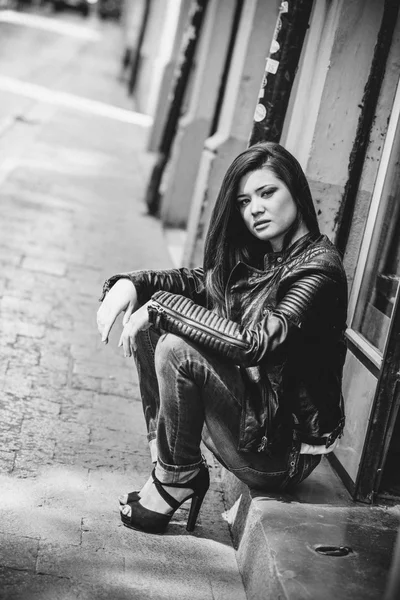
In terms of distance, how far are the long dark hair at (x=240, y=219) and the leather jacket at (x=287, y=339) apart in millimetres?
155

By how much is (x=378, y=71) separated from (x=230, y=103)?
11.5ft

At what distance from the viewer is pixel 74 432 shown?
176 inches

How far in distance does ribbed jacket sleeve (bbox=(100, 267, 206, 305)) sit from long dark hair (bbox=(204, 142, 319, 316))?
0.10 meters

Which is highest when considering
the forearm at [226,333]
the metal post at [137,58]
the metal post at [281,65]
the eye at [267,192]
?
the metal post at [137,58]

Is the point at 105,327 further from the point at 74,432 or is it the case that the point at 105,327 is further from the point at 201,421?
the point at 74,432

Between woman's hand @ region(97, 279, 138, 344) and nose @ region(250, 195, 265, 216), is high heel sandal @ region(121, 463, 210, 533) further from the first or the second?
nose @ region(250, 195, 265, 216)

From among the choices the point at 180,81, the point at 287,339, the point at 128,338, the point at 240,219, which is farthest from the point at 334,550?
the point at 180,81

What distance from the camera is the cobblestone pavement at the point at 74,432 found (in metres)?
3.26

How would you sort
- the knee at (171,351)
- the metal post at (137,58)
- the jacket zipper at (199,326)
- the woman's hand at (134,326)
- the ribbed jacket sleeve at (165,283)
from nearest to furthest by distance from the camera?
the jacket zipper at (199,326)
the knee at (171,351)
the woman's hand at (134,326)
the ribbed jacket sleeve at (165,283)
the metal post at (137,58)

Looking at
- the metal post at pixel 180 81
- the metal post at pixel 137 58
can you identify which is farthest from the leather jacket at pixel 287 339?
the metal post at pixel 137 58

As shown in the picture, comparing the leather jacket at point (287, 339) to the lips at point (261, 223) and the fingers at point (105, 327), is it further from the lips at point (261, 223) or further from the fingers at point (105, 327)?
the fingers at point (105, 327)

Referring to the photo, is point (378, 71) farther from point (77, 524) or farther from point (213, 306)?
point (77, 524)

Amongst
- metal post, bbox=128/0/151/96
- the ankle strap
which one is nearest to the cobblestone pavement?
the ankle strap

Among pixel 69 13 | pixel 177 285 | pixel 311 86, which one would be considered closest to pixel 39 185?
pixel 311 86
